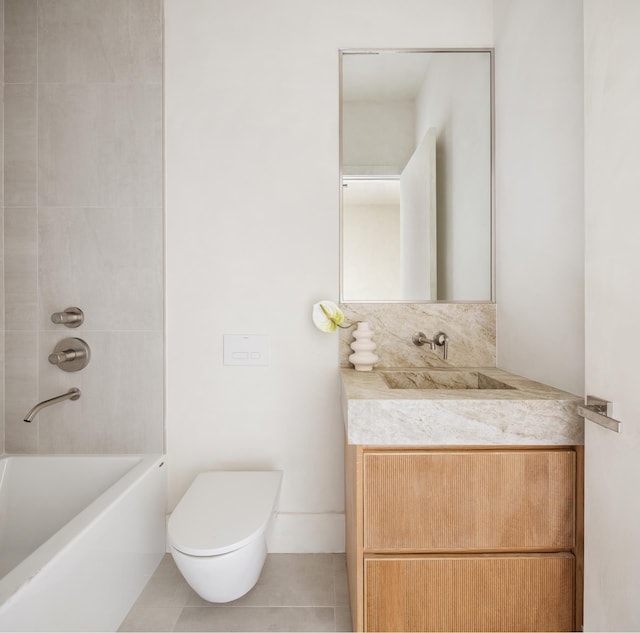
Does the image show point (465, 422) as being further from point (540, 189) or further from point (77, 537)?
point (77, 537)

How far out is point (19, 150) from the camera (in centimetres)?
191

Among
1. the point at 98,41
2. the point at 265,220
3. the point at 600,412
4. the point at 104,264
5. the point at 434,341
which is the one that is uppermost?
the point at 98,41

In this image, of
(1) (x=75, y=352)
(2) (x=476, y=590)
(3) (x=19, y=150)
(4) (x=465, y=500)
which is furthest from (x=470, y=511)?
(3) (x=19, y=150)

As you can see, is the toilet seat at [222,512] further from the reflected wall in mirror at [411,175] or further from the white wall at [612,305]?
the white wall at [612,305]

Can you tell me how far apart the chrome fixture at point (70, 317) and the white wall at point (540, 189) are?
1.81 meters

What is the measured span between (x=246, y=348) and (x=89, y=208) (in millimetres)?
915

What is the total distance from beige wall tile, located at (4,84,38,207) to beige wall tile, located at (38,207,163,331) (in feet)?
0.39

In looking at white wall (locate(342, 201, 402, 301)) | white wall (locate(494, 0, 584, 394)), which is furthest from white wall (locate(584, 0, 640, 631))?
white wall (locate(342, 201, 402, 301))

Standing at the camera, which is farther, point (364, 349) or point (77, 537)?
point (364, 349)

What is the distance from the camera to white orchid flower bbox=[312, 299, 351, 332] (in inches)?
69.9

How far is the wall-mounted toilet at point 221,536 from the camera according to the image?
51.2 inches

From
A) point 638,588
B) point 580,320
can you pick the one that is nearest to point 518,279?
point 580,320

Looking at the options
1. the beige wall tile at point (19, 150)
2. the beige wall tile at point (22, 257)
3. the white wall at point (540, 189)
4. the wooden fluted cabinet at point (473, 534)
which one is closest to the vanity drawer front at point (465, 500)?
the wooden fluted cabinet at point (473, 534)

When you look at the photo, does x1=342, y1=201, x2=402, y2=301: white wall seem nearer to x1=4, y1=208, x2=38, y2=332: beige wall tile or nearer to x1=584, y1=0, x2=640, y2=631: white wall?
x1=584, y1=0, x2=640, y2=631: white wall
